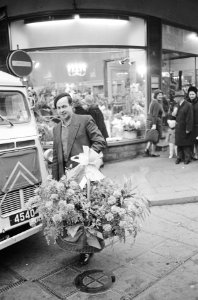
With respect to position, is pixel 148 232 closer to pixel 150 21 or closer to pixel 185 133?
pixel 185 133

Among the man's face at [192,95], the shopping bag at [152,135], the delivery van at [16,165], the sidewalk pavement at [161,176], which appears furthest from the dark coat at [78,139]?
the shopping bag at [152,135]

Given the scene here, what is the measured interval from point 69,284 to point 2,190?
1274 millimetres

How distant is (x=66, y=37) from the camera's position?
9.69 meters

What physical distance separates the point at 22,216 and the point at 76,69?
704 centimetres

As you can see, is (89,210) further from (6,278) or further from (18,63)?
(18,63)

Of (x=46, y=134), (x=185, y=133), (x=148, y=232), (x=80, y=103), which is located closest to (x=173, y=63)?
(x=185, y=133)

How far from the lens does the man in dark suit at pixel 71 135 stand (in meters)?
4.23

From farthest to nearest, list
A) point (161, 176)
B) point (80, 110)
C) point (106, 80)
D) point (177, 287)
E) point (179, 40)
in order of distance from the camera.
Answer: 1. point (179, 40)
2. point (106, 80)
3. point (80, 110)
4. point (161, 176)
5. point (177, 287)

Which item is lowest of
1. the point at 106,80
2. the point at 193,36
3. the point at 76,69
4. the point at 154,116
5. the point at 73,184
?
the point at 73,184

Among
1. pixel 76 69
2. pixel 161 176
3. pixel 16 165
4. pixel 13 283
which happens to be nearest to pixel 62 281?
pixel 13 283

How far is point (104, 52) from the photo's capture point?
10188mm

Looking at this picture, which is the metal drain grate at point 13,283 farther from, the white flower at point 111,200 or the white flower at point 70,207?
the white flower at point 111,200

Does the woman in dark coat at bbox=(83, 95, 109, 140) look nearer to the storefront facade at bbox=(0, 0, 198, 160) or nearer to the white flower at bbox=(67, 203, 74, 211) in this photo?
the storefront facade at bbox=(0, 0, 198, 160)

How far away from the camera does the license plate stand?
12.9 feet
